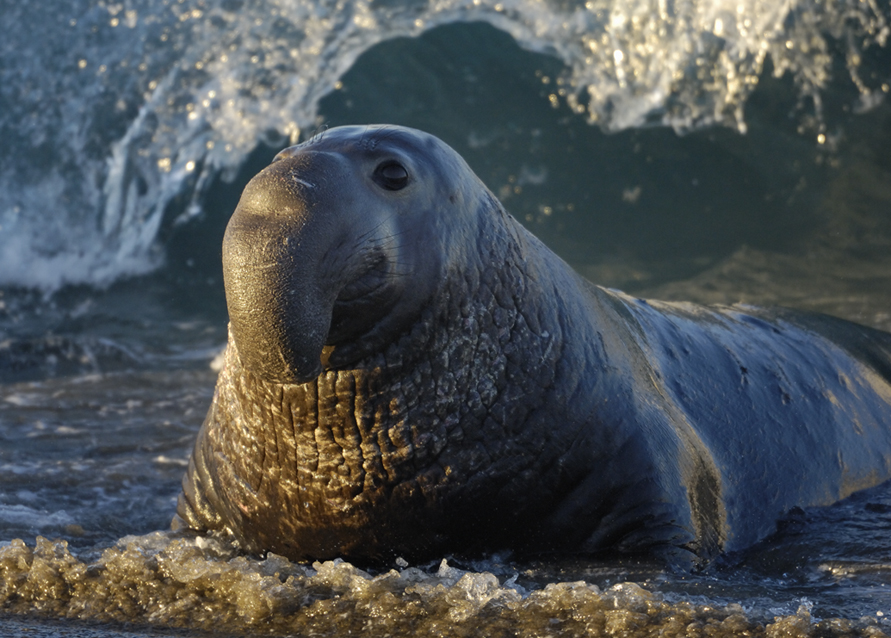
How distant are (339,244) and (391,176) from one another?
427mm

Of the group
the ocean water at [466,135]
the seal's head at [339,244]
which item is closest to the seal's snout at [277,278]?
the seal's head at [339,244]

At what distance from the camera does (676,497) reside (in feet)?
13.7

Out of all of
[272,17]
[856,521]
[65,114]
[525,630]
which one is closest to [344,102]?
[272,17]

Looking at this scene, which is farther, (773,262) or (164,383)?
(773,262)

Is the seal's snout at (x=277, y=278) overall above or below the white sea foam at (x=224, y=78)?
below

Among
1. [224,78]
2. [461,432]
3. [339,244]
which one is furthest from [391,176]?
[224,78]

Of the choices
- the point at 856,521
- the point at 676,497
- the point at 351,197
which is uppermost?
the point at 351,197

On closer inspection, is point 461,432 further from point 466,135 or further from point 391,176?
point 466,135

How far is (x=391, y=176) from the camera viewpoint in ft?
12.2

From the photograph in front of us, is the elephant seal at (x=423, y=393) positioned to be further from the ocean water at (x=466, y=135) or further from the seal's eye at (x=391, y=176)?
the ocean water at (x=466, y=135)

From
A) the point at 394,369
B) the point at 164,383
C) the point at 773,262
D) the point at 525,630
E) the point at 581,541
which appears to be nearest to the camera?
the point at 525,630

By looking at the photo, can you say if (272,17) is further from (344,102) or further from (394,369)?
(394,369)

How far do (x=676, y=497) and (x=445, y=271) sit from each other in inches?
48.8

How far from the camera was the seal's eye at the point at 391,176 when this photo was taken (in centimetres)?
371
